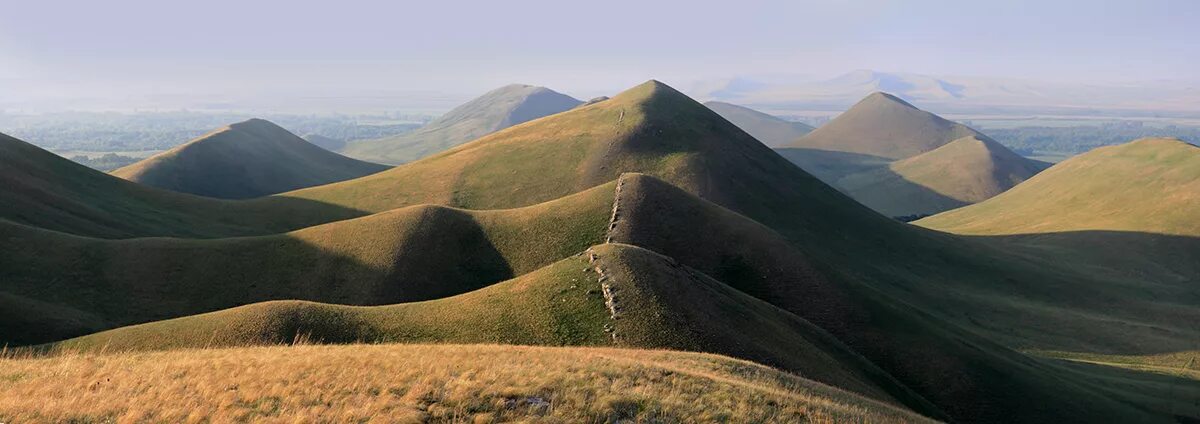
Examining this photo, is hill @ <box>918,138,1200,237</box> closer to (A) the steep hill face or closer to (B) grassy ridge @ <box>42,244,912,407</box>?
(B) grassy ridge @ <box>42,244,912,407</box>

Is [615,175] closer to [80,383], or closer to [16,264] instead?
[16,264]

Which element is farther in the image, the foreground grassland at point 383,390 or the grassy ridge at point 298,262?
the grassy ridge at point 298,262

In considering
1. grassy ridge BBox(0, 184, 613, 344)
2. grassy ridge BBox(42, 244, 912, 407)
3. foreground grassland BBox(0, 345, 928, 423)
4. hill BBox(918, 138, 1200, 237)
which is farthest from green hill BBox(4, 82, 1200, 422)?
hill BBox(918, 138, 1200, 237)

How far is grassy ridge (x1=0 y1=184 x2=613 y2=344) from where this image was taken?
6381 cm

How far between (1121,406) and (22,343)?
98153 millimetres

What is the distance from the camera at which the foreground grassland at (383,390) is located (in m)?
19.4

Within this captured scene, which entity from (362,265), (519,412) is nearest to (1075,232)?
(362,265)

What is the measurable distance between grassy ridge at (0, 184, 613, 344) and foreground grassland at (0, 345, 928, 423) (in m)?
40.6

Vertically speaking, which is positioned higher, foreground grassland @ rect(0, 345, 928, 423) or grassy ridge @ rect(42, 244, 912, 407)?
foreground grassland @ rect(0, 345, 928, 423)

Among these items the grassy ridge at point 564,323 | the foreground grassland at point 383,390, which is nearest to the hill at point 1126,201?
the grassy ridge at point 564,323

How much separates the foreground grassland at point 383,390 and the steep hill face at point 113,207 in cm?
7470

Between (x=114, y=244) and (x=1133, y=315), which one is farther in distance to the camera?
(x=1133, y=315)

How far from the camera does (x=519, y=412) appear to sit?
69.9 ft

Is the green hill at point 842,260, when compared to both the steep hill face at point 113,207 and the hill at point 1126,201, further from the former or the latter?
the hill at point 1126,201
